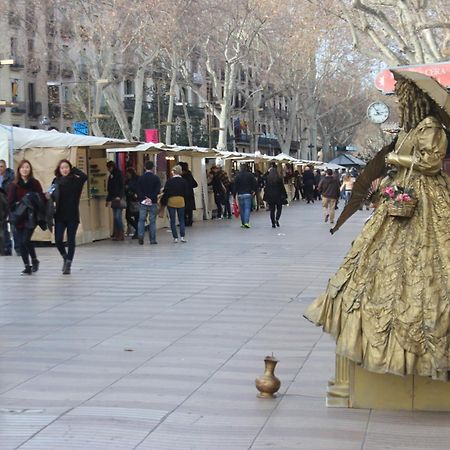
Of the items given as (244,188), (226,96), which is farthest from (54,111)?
(244,188)

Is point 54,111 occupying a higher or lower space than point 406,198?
higher

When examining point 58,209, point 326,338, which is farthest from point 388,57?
point 326,338

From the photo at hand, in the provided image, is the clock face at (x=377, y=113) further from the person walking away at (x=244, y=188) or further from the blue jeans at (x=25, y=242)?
the blue jeans at (x=25, y=242)

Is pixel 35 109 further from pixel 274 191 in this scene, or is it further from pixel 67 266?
pixel 67 266

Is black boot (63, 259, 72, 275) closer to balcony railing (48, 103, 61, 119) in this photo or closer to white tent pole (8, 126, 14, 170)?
white tent pole (8, 126, 14, 170)

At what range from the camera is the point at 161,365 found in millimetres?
7656

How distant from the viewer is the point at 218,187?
30.9m

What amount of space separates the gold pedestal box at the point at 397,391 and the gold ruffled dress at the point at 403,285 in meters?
0.25

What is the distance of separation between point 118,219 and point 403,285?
15.1m

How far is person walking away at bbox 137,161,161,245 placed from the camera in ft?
65.2

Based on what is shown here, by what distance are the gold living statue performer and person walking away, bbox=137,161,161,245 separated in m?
13.7

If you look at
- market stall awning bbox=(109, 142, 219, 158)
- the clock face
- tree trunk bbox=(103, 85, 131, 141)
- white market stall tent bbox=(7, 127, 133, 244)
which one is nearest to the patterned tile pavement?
white market stall tent bbox=(7, 127, 133, 244)

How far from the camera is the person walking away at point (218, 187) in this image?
30578mm

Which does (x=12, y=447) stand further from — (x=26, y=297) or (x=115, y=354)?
(x=26, y=297)
